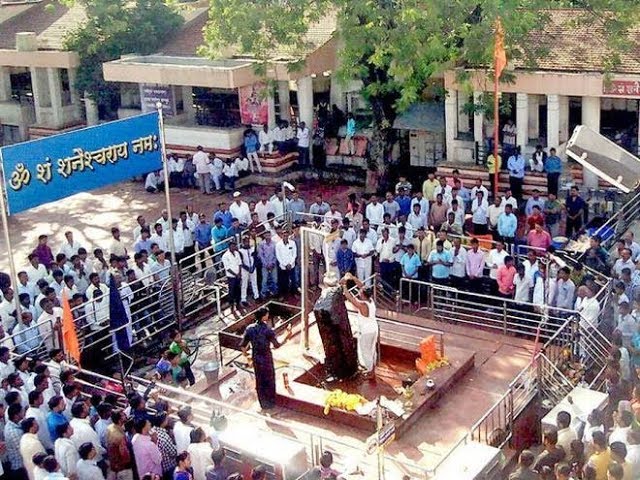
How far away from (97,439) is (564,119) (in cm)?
1412

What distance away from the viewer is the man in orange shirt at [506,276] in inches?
612

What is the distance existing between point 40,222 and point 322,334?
39.5 ft

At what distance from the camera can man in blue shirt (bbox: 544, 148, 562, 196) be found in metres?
20.5

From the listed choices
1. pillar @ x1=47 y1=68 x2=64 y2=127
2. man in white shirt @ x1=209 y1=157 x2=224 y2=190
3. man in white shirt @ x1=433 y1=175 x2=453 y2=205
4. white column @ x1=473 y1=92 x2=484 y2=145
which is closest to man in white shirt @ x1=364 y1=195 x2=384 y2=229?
man in white shirt @ x1=433 y1=175 x2=453 y2=205

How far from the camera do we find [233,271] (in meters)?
17.0

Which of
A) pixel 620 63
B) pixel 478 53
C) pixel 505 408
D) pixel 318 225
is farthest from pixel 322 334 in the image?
pixel 620 63

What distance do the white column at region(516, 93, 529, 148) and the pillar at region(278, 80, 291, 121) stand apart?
6.86 m

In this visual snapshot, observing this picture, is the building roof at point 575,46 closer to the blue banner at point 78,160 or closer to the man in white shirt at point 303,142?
the man in white shirt at point 303,142

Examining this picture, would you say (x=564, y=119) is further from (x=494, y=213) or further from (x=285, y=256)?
(x=285, y=256)

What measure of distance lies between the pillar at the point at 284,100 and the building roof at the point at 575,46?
6860 mm

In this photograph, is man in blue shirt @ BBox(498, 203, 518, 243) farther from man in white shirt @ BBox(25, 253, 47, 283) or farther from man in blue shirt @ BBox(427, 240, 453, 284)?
man in white shirt @ BBox(25, 253, 47, 283)

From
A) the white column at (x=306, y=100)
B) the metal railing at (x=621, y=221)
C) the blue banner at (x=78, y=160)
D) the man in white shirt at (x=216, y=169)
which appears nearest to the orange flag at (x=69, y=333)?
the blue banner at (x=78, y=160)

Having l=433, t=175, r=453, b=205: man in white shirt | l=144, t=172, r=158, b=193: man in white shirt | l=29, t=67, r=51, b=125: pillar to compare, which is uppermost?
l=29, t=67, r=51, b=125: pillar

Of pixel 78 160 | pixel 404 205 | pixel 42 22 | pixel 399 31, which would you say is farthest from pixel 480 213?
pixel 42 22
